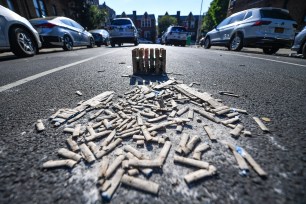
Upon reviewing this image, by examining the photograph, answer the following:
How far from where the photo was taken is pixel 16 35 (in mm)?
5688

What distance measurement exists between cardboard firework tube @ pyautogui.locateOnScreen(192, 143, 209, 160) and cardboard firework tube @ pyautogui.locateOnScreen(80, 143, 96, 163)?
0.73 m

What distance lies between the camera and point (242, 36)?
877cm

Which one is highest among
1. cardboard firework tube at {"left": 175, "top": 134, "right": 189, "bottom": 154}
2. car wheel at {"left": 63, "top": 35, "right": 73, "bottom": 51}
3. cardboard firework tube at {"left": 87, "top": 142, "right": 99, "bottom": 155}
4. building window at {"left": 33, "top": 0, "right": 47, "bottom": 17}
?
building window at {"left": 33, "top": 0, "right": 47, "bottom": 17}

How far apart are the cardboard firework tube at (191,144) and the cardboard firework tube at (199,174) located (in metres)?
0.21

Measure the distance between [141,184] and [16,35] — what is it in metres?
7.08

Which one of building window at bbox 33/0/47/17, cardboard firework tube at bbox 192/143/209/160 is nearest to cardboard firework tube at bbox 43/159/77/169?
cardboard firework tube at bbox 192/143/209/160

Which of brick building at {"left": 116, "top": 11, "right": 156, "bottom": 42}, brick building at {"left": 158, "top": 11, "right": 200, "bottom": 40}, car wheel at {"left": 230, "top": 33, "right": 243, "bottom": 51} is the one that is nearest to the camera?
car wheel at {"left": 230, "top": 33, "right": 243, "bottom": 51}

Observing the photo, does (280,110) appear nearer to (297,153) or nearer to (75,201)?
(297,153)

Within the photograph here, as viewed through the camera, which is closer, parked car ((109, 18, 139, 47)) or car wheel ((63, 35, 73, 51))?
car wheel ((63, 35, 73, 51))

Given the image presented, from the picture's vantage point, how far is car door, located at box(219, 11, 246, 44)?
30.1ft

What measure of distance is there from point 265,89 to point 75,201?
304cm

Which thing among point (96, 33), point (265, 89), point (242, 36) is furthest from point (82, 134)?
point (96, 33)

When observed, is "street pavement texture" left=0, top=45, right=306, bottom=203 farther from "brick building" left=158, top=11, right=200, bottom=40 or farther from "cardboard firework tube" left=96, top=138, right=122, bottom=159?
"brick building" left=158, top=11, right=200, bottom=40

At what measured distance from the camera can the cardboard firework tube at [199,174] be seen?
103 centimetres
